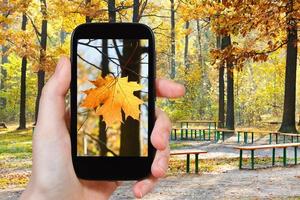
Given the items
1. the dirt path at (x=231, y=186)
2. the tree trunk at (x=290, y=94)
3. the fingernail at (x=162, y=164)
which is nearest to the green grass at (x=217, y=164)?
the dirt path at (x=231, y=186)

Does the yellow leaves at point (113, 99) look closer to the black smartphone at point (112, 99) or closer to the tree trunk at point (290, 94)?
the black smartphone at point (112, 99)

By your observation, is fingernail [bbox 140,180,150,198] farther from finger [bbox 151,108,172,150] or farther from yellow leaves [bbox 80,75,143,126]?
yellow leaves [bbox 80,75,143,126]

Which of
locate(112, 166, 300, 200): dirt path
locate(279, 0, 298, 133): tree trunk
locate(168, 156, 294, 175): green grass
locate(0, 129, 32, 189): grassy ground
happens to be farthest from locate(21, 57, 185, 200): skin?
locate(279, 0, 298, 133): tree trunk

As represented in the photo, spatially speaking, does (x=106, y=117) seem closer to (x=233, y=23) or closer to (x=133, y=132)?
(x=133, y=132)

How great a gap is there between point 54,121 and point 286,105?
22.7m

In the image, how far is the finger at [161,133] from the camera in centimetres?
244

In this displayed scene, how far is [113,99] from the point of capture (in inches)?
103

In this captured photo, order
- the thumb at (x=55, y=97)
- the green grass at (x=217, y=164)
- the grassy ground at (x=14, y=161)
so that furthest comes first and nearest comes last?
the green grass at (x=217, y=164), the grassy ground at (x=14, y=161), the thumb at (x=55, y=97)

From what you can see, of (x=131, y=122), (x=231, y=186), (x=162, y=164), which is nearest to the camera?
(x=162, y=164)

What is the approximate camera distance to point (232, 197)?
34.4ft

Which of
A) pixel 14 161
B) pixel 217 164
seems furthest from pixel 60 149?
pixel 14 161

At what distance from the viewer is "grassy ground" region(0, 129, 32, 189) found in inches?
519

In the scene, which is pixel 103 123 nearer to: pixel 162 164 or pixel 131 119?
pixel 131 119

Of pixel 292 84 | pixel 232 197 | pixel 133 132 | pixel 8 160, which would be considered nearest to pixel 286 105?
pixel 292 84
